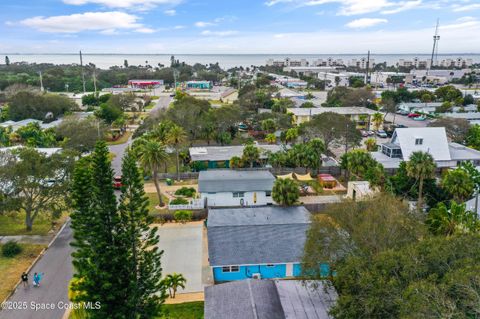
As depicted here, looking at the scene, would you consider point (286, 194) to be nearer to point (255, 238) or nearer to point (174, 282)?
point (255, 238)

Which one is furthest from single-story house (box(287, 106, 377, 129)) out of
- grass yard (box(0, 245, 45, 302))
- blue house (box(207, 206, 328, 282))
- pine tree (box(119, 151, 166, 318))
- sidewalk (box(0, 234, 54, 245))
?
pine tree (box(119, 151, 166, 318))

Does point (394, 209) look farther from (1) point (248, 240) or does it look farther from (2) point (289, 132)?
(2) point (289, 132)

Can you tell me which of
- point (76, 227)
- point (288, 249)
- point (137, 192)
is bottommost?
point (288, 249)

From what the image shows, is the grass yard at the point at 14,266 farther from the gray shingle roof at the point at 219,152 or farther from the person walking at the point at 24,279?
the gray shingle roof at the point at 219,152

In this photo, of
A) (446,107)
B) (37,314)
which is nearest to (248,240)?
(37,314)

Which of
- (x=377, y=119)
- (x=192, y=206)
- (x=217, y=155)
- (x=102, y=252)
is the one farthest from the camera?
(x=377, y=119)

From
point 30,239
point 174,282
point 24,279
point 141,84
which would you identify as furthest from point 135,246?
point 141,84
